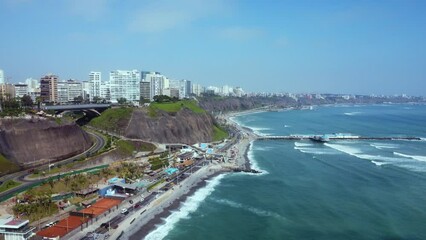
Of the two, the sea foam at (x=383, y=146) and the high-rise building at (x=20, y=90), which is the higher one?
the high-rise building at (x=20, y=90)

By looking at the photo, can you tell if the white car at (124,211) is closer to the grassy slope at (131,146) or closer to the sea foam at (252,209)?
the sea foam at (252,209)

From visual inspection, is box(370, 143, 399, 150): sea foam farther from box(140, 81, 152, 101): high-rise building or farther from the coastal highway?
box(140, 81, 152, 101): high-rise building

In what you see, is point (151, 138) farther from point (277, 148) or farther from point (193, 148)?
point (277, 148)

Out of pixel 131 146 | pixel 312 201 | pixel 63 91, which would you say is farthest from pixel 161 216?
pixel 63 91

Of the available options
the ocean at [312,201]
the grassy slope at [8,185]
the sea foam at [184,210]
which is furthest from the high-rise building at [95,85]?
the grassy slope at [8,185]

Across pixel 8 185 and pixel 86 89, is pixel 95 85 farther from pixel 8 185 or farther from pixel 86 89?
pixel 8 185

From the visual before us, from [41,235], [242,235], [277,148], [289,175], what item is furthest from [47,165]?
[277,148]
